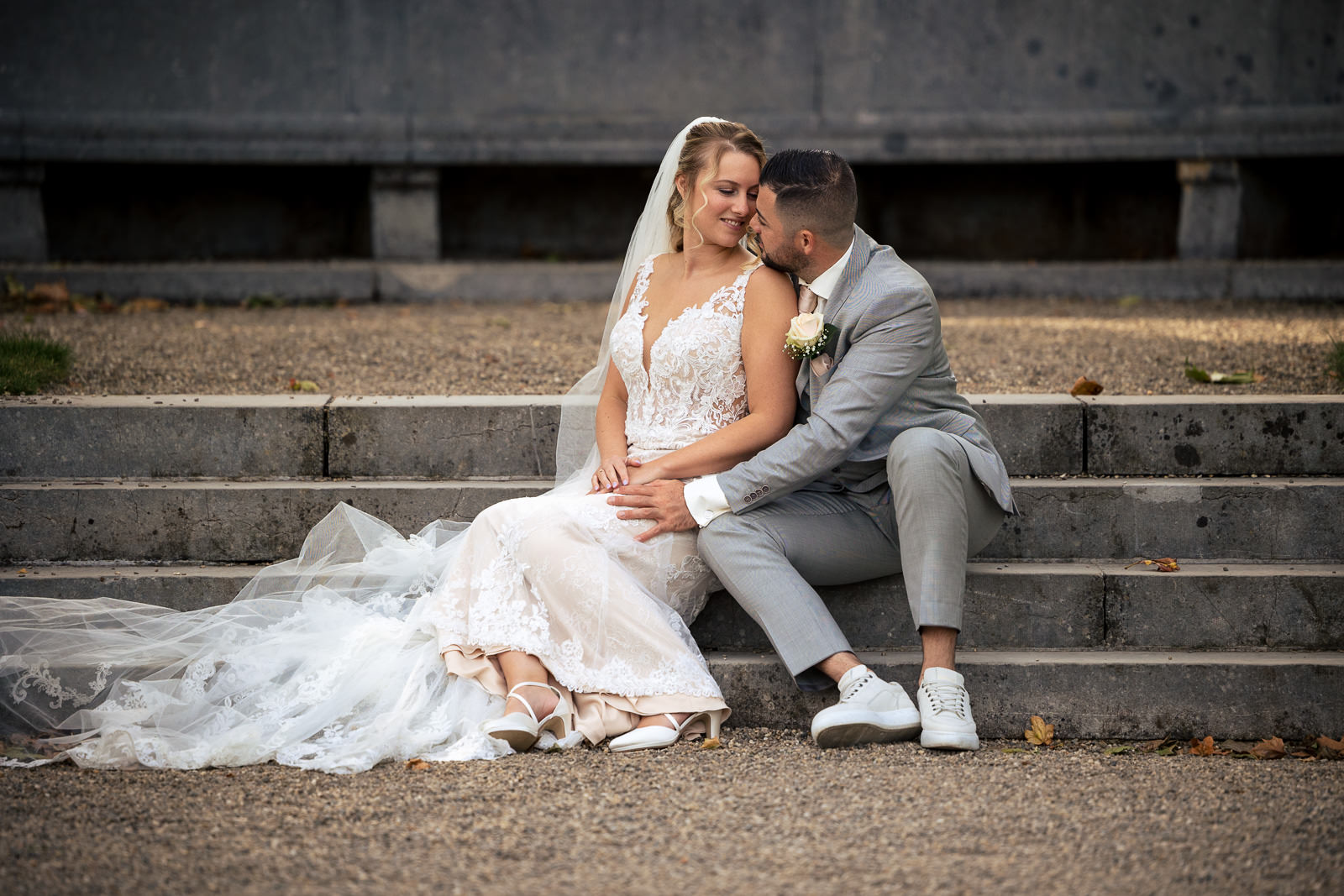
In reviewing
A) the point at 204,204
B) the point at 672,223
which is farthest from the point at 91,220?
the point at 672,223

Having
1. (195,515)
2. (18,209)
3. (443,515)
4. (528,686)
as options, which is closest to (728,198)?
(443,515)

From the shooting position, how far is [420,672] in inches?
142

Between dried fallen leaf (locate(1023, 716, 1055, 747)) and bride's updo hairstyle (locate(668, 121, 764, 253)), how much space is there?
1726 millimetres

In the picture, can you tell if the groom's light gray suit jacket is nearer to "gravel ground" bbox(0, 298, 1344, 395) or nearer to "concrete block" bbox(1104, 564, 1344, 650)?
"concrete block" bbox(1104, 564, 1344, 650)

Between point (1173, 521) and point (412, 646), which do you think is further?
point (1173, 521)

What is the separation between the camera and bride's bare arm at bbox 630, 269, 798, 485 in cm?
380

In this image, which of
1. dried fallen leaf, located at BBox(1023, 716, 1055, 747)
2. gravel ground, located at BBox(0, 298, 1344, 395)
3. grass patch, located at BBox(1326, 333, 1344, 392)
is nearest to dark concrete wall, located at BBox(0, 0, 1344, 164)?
gravel ground, located at BBox(0, 298, 1344, 395)

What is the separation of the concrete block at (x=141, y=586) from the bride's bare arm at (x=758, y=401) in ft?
4.71

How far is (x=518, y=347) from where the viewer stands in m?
6.36

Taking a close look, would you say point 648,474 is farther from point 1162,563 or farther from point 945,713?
point 1162,563

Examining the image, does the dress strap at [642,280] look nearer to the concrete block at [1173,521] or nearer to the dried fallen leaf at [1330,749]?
the concrete block at [1173,521]

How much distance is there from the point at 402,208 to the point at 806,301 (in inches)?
244

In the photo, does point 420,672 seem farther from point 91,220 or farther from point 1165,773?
point 91,220

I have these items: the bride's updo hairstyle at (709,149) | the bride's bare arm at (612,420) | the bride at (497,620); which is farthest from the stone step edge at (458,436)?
the bride's updo hairstyle at (709,149)
